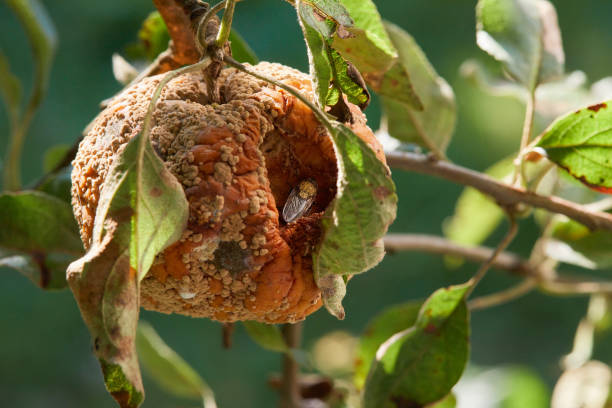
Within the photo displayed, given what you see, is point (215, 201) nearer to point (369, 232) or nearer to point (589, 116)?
point (369, 232)

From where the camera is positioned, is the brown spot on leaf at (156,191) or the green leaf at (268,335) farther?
the green leaf at (268,335)

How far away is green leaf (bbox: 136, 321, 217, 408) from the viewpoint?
34.2 inches

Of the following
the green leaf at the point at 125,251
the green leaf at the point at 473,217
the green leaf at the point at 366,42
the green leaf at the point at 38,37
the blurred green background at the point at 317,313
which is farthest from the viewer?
the blurred green background at the point at 317,313

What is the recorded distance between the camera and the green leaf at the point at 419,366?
1.96 ft

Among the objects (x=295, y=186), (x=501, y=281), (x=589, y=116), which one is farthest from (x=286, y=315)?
(x=501, y=281)

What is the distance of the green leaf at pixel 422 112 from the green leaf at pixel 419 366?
0.22 meters

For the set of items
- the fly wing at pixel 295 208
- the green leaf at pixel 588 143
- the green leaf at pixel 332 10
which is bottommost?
the green leaf at pixel 588 143

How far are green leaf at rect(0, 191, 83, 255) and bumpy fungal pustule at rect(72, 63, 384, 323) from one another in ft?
0.69

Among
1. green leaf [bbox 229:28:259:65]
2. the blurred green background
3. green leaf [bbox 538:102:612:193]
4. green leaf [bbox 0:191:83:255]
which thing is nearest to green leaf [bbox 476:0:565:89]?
green leaf [bbox 538:102:612:193]

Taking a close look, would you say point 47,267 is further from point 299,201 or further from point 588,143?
point 588,143

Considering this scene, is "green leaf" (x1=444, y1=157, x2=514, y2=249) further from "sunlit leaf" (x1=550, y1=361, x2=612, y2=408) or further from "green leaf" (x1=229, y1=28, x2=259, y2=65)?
"green leaf" (x1=229, y1=28, x2=259, y2=65)

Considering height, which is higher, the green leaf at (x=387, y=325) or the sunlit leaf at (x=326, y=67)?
the sunlit leaf at (x=326, y=67)

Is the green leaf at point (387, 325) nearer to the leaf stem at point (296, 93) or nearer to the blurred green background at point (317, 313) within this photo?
the leaf stem at point (296, 93)

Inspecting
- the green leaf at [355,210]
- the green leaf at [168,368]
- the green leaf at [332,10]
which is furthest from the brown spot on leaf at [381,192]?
the green leaf at [168,368]
